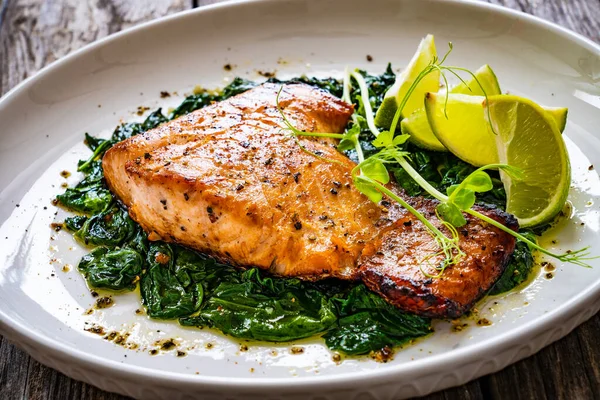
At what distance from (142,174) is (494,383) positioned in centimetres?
224

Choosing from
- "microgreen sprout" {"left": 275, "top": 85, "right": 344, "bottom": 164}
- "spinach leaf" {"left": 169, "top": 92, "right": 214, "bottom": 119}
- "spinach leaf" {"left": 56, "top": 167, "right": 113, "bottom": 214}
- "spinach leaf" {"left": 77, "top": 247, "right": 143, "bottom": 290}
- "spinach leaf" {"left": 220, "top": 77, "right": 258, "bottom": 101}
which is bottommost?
"spinach leaf" {"left": 77, "top": 247, "right": 143, "bottom": 290}

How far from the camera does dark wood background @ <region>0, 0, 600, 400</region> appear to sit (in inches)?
140

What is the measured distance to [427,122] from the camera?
182 inches

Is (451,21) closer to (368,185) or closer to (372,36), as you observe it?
(372,36)

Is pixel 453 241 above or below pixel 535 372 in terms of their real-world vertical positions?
above

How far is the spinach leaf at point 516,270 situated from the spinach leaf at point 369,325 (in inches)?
18.7

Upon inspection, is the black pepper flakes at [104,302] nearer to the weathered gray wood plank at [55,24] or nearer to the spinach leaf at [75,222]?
the spinach leaf at [75,222]

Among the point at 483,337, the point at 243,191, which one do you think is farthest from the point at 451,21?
the point at 483,337

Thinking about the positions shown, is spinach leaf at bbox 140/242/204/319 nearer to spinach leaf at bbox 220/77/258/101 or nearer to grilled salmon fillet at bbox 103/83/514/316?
grilled salmon fillet at bbox 103/83/514/316

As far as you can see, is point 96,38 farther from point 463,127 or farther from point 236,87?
point 463,127

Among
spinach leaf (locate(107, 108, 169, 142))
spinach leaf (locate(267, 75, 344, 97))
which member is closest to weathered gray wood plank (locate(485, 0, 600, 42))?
spinach leaf (locate(267, 75, 344, 97))

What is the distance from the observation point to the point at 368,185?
392 centimetres

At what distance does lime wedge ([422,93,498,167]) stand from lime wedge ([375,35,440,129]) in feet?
1.15

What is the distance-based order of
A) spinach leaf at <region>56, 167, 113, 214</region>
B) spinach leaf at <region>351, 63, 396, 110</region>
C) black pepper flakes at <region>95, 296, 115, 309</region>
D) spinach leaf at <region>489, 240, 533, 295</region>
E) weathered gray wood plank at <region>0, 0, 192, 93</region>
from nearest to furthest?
spinach leaf at <region>489, 240, 533, 295</region> → black pepper flakes at <region>95, 296, 115, 309</region> → spinach leaf at <region>56, 167, 113, 214</region> → spinach leaf at <region>351, 63, 396, 110</region> → weathered gray wood plank at <region>0, 0, 192, 93</region>
